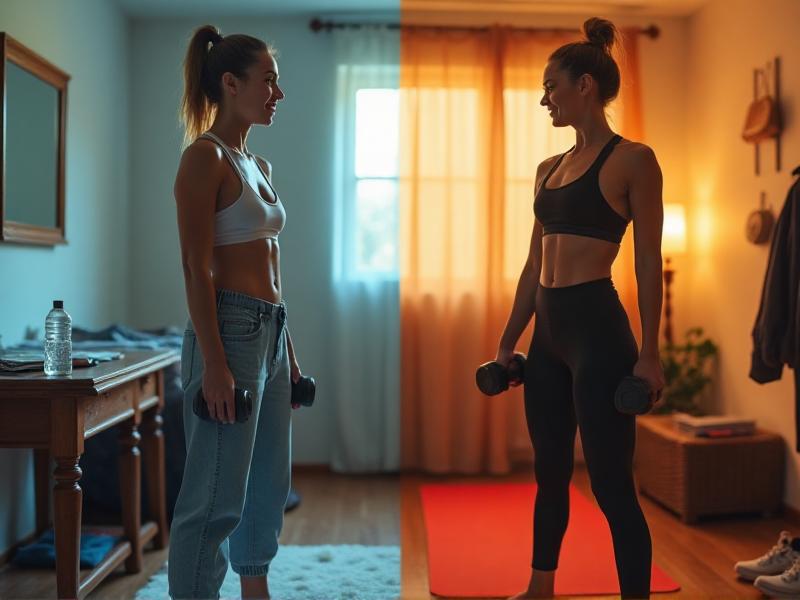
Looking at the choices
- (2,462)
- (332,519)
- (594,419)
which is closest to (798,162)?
(594,419)

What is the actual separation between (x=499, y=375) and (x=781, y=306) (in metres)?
1.36

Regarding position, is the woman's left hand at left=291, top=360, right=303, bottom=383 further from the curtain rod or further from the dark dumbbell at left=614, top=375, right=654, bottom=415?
the curtain rod

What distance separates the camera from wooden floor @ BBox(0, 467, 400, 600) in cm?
251

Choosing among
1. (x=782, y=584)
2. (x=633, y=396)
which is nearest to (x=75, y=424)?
(x=633, y=396)

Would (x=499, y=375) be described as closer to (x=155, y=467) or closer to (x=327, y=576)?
(x=327, y=576)

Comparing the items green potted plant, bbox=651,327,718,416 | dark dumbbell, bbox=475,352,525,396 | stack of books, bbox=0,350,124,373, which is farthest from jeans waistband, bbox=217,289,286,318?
green potted plant, bbox=651,327,718,416

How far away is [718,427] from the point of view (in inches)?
131

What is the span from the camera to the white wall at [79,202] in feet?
9.18

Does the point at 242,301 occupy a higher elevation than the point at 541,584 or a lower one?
higher

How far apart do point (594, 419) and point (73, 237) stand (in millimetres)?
2472

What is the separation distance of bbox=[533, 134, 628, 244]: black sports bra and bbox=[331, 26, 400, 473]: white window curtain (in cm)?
236

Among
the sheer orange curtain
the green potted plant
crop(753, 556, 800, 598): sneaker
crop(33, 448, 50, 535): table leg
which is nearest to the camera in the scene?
crop(753, 556, 800, 598): sneaker

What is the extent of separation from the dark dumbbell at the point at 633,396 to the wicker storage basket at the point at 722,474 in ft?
5.88

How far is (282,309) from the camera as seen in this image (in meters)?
1.71
